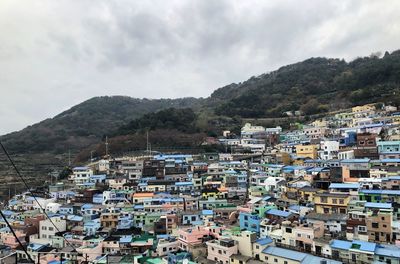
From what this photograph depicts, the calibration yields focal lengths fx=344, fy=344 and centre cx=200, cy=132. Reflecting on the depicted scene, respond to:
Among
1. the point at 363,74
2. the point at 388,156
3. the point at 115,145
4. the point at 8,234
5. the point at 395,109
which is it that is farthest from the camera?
the point at 363,74

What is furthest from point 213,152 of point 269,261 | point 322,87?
point 322,87

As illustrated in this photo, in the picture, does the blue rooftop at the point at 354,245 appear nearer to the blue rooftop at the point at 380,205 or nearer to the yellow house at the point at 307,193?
the blue rooftop at the point at 380,205

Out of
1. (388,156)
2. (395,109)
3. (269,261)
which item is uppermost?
(395,109)

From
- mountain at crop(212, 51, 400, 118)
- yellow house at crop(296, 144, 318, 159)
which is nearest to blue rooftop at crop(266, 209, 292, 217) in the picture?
yellow house at crop(296, 144, 318, 159)

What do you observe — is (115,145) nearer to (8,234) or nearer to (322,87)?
(8,234)

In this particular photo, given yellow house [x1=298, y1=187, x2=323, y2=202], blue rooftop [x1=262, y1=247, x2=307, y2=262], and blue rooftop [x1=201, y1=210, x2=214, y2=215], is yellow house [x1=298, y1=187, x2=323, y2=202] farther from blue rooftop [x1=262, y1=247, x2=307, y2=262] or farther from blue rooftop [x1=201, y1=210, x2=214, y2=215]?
blue rooftop [x1=262, y1=247, x2=307, y2=262]
